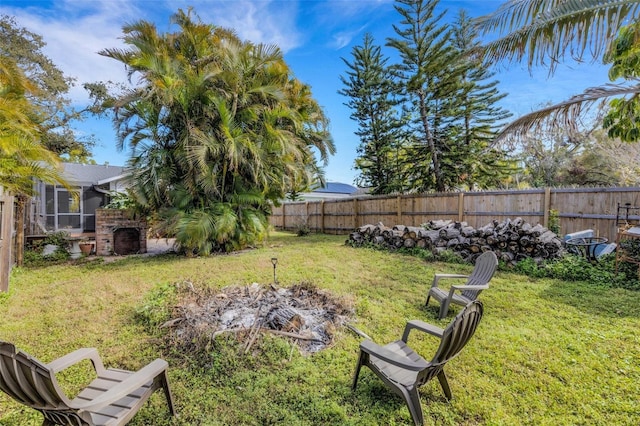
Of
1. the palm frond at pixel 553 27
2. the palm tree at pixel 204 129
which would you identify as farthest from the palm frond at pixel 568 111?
the palm tree at pixel 204 129

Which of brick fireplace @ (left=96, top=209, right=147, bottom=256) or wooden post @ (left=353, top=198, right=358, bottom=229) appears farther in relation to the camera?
wooden post @ (left=353, top=198, right=358, bottom=229)

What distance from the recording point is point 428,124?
479 inches

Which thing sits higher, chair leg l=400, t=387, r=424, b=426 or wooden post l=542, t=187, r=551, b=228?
wooden post l=542, t=187, r=551, b=228

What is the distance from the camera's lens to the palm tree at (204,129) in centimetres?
806

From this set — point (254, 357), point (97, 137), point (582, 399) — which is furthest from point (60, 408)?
point (97, 137)

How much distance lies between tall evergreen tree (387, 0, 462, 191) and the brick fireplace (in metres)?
10.8

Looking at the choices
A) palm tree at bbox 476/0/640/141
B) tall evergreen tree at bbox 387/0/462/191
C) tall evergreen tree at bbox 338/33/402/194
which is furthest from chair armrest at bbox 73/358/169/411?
tall evergreen tree at bbox 338/33/402/194

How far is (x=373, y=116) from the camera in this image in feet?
49.1

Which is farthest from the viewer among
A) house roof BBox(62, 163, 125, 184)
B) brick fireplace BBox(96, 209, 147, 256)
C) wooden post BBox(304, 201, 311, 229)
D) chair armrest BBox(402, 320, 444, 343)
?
wooden post BBox(304, 201, 311, 229)

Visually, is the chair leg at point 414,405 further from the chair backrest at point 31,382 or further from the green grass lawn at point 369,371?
the chair backrest at point 31,382

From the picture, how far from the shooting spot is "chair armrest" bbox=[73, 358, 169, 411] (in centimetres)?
171

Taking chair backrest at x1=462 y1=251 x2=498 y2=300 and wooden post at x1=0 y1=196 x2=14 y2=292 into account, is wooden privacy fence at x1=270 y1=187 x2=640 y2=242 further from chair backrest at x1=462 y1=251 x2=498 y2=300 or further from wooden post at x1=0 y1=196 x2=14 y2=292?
wooden post at x1=0 y1=196 x2=14 y2=292

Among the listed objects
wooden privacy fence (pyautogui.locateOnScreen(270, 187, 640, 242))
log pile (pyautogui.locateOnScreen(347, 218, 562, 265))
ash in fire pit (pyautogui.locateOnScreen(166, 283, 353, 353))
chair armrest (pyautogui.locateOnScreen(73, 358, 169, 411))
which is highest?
wooden privacy fence (pyautogui.locateOnScreen(270, 187, 640, 242))

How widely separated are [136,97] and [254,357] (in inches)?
317
